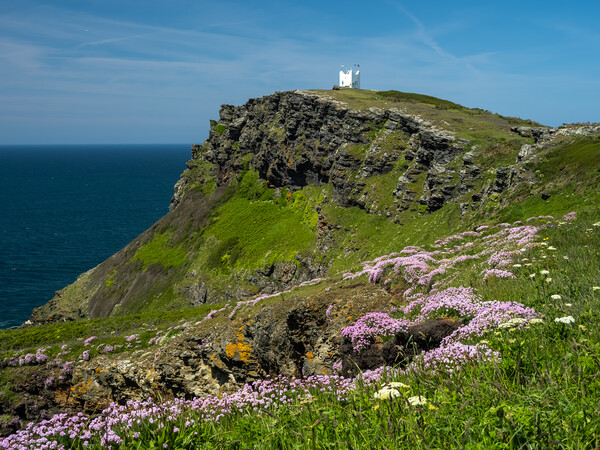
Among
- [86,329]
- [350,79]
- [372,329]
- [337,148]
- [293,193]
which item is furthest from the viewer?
[350,79]

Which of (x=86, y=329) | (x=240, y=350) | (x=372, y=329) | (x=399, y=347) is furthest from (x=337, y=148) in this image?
(x=399, y=347)

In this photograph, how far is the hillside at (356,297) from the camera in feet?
16.6

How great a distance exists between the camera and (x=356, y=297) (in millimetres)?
18156

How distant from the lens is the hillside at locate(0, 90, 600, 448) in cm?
507

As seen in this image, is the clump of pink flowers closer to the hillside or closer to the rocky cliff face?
the hillside

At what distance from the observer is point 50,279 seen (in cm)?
8500

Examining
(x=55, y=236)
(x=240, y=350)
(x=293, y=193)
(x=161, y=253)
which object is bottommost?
(x=55, y=236)

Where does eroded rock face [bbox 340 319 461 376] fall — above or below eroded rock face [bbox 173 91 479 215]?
below

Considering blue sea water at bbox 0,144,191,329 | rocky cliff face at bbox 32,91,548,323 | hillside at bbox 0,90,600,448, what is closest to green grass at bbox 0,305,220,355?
hillside at bbox 0,90,600,448

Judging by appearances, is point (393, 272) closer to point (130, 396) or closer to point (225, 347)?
point (225, 347)

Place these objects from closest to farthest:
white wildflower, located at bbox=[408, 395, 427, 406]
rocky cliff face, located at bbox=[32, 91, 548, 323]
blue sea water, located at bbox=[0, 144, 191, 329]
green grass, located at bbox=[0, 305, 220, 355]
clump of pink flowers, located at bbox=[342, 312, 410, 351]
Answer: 1. white wildflower, located at bbox=[408, 395, 427, 406]
2. clump of pink flowers, located at bbox=[342, 312, 410, 351]
3. green grass, located at bbox=[0, 305, 220, 355]
4. rocky cliff face, located at bbox=[32, 91, 548, 323]
5. blue sea water, located at bbox=[0, 144, 191, 329]

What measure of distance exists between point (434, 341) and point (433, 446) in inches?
247

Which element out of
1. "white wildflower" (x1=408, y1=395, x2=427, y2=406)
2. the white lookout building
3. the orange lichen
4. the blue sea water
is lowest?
the blue sea water

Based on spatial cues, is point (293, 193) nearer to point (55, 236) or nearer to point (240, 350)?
point (240, 350)
